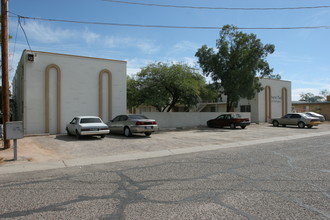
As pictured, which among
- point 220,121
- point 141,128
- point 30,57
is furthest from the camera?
point 220,121

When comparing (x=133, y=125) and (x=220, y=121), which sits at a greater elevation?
(x=133, y=125)

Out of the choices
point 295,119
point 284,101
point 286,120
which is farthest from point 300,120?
point 284,101

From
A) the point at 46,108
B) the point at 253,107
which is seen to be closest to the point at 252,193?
the point at 46,108

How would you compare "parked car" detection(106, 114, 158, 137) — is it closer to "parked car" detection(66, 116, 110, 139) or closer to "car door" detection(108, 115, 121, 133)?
"car door" detection(108, 115, 121, 133)

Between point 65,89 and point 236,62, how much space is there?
18.0 metres

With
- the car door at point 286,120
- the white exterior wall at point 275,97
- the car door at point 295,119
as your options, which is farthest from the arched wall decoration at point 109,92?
the white exterior wall at point 275,97

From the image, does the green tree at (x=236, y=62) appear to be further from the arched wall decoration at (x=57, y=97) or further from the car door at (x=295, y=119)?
the arched wall decoration at (x=57, y=97)

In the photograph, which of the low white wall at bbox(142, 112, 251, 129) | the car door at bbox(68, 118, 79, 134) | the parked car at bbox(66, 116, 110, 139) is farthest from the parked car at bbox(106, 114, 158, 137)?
the low white wall at bbox(142, 112, 251, 129)

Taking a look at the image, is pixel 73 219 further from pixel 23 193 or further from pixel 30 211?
pixel 23 193

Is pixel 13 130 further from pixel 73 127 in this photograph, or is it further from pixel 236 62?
pixel 236 62

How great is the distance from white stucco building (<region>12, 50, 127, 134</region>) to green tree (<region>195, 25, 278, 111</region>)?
11540 millimetres

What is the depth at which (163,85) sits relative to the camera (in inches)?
952

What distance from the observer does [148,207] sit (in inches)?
175

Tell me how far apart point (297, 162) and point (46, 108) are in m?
16.4
